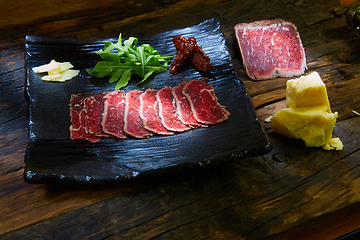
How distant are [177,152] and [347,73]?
2.41m

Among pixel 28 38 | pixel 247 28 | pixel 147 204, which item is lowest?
pixel 147 204

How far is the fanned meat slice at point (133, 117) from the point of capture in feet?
9.00

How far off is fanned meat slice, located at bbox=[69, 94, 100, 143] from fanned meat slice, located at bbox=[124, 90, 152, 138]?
0.31 m

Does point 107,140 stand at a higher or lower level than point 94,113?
lower

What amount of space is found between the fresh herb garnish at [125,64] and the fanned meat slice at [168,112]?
0.33 metres

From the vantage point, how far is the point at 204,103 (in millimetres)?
2996

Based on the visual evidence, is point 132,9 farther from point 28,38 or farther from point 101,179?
point 101,179

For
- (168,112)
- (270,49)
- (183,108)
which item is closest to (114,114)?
(168,112)

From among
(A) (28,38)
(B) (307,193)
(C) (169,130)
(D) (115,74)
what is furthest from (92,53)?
(B) (307,193)

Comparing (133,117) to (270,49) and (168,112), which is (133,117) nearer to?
(168,112)

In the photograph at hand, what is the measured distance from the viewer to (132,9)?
14.3 ft

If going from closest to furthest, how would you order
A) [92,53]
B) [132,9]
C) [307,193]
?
[307,193] → [92,53] → [132,9]

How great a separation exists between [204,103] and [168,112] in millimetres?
378

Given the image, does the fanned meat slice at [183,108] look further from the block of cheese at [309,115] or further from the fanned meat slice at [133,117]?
the block of cheese at [309,115]
